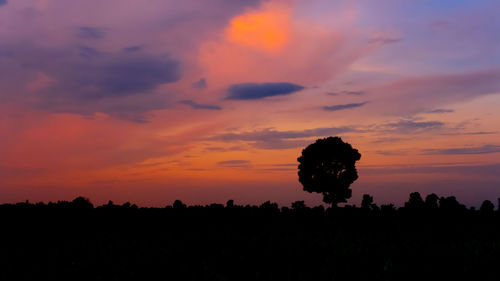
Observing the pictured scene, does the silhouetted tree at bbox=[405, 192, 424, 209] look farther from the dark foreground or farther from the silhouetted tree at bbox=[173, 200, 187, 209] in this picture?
the silhouetted tree at bbox=[173, 200, 187, 209]

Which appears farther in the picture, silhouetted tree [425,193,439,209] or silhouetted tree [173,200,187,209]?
silhouetted tree [425,193,439,209]

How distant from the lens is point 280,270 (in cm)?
1028

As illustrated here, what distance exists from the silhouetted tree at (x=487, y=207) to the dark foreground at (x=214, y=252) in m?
2.13

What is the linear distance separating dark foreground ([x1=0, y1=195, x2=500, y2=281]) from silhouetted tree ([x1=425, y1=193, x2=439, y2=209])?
74.9 inches

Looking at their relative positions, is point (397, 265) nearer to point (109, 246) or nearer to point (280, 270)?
point (280, 270)

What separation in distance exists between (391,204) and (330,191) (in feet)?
142

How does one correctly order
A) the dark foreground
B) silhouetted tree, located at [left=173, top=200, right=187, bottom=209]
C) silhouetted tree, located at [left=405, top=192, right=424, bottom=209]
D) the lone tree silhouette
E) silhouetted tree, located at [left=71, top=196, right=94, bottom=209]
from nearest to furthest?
1. the dark foreground
2. silhouetted tree, located at [left=71, top=196, right=94, bottom=209]
3. silhouetted tree, located at [left=173, top=200, right=187, bottom=209]
4. silhouetted tree, located at [left=405, top=192, right=424, bottom=209]
5. the lone tree silhouette

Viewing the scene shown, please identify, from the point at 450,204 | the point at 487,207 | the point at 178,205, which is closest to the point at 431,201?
the point at 450,204

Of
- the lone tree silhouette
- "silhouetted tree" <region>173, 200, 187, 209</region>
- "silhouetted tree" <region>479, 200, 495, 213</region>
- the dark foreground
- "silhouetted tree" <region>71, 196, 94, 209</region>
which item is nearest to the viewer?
the dark foreground

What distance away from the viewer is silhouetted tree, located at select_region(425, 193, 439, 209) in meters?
20.4

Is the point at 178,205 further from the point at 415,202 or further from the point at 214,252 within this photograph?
the point at 415,202

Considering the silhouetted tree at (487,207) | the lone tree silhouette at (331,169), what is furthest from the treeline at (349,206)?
the lone tree silhouette at (331,169)

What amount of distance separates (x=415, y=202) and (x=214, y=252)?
11.6 meters

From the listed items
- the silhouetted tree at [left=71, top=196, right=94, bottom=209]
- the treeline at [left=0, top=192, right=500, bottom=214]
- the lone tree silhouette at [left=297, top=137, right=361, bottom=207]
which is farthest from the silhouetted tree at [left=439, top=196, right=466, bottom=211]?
the lone tree silhouette at [left=297, top=137, right=361, bottom=207]
